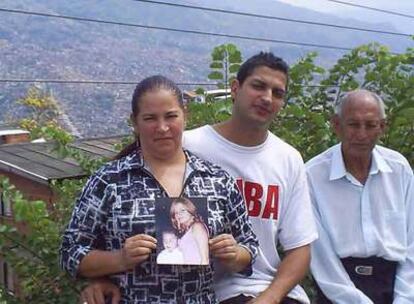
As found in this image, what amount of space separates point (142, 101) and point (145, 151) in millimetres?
164

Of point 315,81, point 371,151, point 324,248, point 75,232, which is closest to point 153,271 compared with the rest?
point 75,232

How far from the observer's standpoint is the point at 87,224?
2258 mm

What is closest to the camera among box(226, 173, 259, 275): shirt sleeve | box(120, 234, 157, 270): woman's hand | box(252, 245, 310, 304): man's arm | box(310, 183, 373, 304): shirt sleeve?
box(120, 234, 157, 270): woman's hand

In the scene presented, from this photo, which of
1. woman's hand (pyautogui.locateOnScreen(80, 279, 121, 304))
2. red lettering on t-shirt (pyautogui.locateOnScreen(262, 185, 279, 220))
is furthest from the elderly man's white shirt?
woman's hand (pyautogui.locateOnScreen(80, 279, 121, 304))

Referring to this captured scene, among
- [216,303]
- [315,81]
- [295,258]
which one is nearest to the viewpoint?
[216,303]

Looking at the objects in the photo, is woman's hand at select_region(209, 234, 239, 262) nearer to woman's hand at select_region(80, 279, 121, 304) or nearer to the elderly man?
woman's hand at select_region(80, 279, 121, 304)

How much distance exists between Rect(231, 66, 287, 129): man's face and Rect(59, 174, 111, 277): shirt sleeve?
622mm

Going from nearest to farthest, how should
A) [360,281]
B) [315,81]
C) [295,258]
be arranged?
[295,258] < [360,281] < [315,81]

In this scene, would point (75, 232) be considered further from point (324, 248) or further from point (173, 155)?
point (324, 248)

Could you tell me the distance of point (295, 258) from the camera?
261 cm

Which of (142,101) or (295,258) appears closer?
(142,101)

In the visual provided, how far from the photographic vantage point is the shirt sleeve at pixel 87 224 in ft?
7.38

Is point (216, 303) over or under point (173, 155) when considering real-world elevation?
under

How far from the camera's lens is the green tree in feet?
12.8
